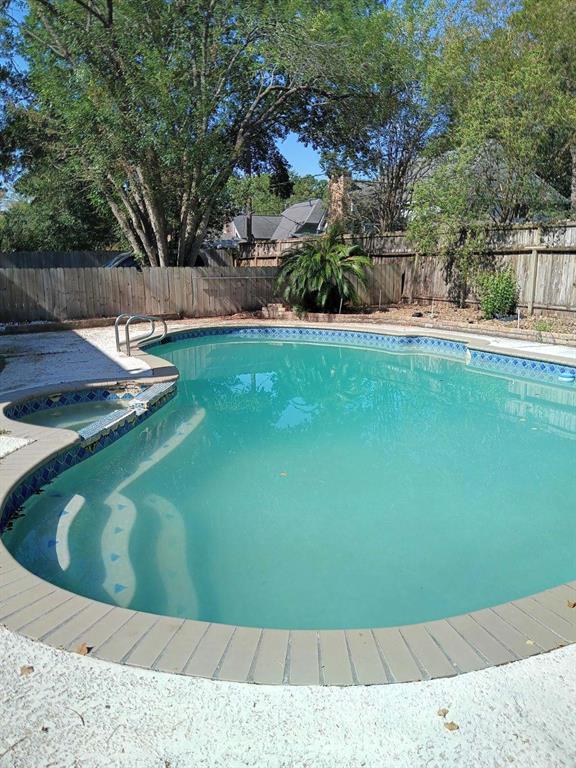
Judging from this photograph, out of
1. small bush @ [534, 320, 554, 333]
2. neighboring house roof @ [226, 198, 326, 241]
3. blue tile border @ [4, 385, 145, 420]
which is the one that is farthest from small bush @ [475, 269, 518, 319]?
neighboring house roof @ [226, 198, 326, 241]

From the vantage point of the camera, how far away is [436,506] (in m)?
4.32

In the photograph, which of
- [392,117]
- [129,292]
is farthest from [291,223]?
[129,292]

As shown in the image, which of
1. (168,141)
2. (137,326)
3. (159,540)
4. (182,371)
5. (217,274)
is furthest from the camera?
(217,274)

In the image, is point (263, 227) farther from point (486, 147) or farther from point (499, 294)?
point (499, 294)

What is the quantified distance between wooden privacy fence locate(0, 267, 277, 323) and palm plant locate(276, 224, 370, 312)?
3.60 feet

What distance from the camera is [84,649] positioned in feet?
6.87

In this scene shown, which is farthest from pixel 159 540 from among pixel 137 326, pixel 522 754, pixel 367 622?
pixel 137 326

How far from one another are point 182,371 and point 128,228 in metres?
6.84

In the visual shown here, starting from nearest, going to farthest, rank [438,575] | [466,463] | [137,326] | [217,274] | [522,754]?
[522,754]
[438,575]
[466,463]
[137,326]
[217,274]

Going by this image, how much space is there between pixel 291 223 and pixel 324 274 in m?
22.6

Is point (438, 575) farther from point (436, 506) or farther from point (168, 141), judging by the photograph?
point (168, 141)

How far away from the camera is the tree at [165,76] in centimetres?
1078

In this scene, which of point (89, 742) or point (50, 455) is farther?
point (50, 455)

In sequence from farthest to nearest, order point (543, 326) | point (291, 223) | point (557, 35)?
1. point (291, 223)
2. point (557, 35)
3. point (543, 326)
